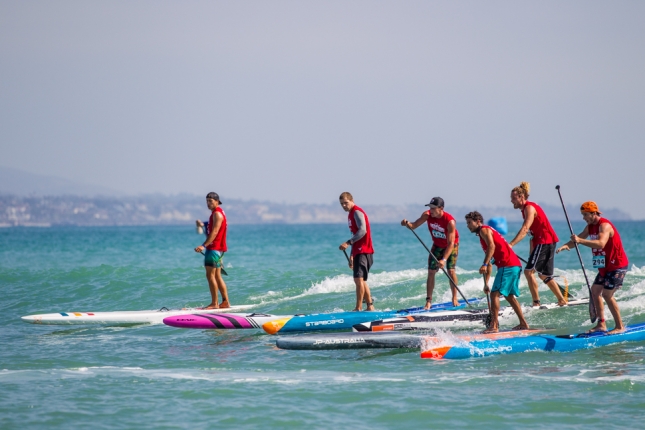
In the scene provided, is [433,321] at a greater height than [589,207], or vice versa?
[589,207]

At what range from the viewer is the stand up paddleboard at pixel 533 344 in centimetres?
986

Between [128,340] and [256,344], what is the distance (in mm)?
2066

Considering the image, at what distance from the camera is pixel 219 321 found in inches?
492

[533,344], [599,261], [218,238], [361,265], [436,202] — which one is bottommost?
[533,344]

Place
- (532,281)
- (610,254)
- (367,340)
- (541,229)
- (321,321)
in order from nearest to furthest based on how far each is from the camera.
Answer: (610,254)
(367,340)
(321,321)
(541,229)
(532,281)

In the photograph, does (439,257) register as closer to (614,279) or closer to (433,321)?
(433,321)

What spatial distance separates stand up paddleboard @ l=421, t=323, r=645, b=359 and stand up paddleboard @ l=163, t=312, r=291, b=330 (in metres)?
3.43

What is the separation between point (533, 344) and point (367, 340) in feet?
7.09

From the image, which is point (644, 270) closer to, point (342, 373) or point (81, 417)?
point (342, 373)

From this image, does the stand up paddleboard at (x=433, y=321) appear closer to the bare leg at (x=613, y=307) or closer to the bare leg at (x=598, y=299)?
the bare leg at (x=598, y=299)

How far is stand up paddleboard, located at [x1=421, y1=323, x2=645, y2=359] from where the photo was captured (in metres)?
9.86

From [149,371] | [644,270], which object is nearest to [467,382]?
[149,371]

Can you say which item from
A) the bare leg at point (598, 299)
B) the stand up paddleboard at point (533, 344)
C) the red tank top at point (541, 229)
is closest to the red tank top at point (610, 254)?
the bare leg at point (598, 299)

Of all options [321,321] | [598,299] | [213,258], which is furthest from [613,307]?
[213,258]
